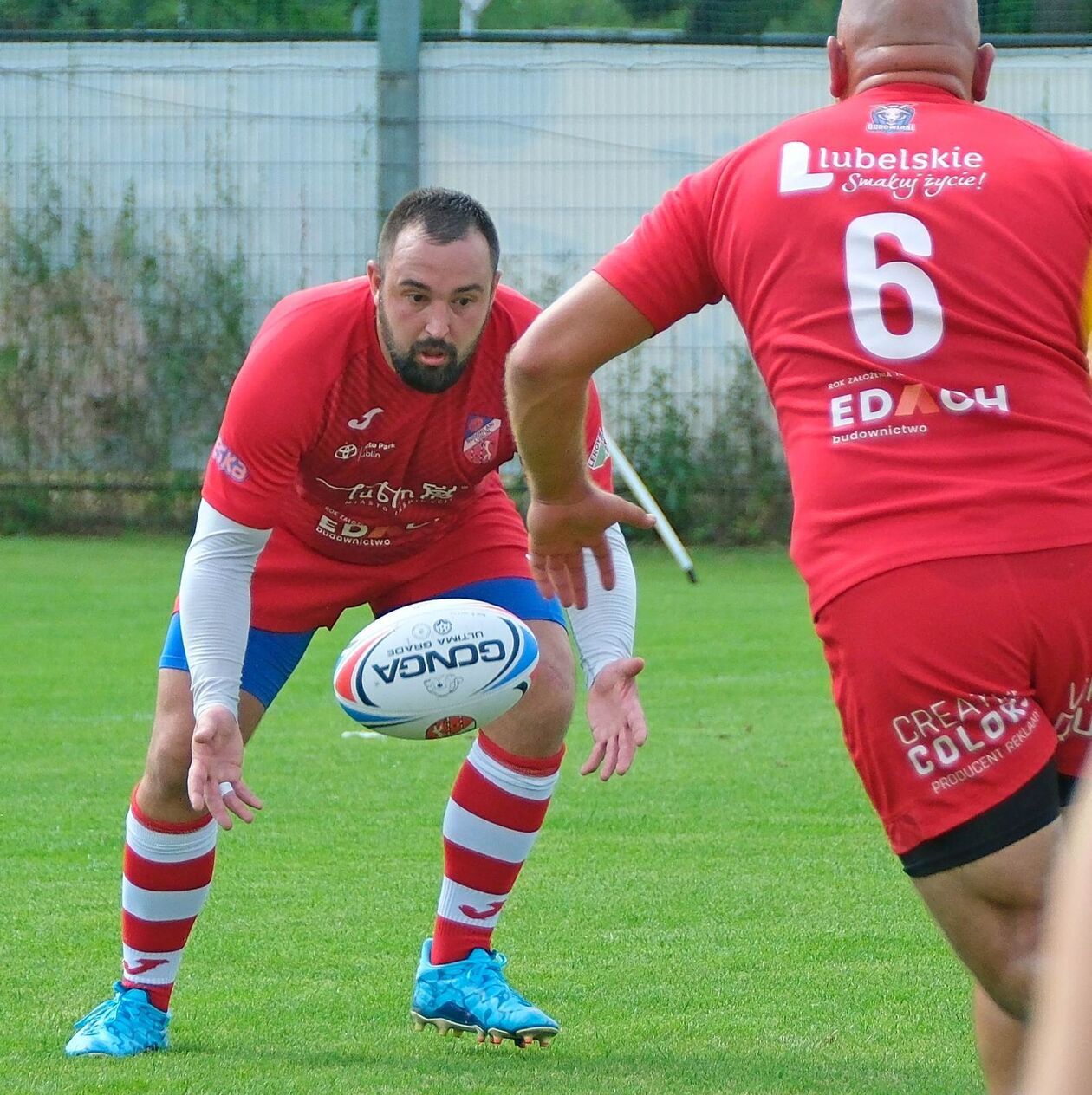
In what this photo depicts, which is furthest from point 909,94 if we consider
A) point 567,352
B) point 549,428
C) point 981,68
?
point 549,428

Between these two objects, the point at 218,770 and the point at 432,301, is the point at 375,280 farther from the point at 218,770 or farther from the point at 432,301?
the point at 218,770

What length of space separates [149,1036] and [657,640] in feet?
22.7

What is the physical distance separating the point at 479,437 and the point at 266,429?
59 cm

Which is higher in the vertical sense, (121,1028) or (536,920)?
(121,1028)

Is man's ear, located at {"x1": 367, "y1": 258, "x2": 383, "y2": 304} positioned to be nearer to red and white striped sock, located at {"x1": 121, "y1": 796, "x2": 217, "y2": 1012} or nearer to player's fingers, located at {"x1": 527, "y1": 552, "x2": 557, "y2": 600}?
player's fingers, located at {"x1": 527, "y1": 552, "x2": 557, "y2": 600}

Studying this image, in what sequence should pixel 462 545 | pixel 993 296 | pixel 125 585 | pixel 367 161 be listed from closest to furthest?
pixel 993 296, pixel 462 545, pixel 125 585, pixel 367 161

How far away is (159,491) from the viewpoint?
16484 millimetres

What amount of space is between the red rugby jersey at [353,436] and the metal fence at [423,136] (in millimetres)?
11489

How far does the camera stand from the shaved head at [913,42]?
2.85 m

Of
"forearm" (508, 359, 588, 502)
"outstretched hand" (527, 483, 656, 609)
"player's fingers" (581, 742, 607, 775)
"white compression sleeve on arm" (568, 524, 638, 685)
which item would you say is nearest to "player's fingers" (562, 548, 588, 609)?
"outstretched hand" (527, 483, 656, 609)

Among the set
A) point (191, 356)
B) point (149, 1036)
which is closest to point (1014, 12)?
point (191, 356)

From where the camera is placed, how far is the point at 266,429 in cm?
399

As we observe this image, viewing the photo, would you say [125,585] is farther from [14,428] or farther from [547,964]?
[547,964]

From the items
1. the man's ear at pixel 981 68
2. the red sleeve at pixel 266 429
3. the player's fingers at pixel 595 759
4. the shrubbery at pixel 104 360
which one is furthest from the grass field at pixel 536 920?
the shrubbery at pixel 104 360
